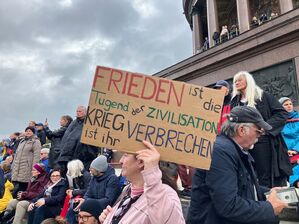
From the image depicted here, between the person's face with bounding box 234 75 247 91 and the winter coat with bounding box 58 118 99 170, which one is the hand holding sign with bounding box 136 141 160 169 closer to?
the person's face with bounding box 234 75 247 91

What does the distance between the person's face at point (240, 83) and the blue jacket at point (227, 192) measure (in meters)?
2.08

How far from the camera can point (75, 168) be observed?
6.17 m

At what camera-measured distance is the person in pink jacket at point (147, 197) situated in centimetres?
181

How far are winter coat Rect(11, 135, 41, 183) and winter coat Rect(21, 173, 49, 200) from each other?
0.66 meters

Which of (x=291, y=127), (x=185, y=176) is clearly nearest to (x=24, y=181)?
(x=185, y=176)

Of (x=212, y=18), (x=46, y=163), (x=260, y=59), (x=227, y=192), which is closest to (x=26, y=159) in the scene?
(x=46, y=163)

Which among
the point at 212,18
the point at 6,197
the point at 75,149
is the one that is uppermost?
the point at 212,18

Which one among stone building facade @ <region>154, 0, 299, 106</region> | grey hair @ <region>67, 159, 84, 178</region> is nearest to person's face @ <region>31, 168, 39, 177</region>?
grey hair @ <region>67, 159, 84, 178</region>

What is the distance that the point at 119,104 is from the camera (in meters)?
2.11

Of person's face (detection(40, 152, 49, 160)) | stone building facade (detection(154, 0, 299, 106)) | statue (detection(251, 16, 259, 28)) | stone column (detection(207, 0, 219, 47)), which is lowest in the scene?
person's face (detection(40, 152, 49, 160))

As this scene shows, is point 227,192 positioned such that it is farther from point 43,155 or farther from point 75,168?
point 43,155

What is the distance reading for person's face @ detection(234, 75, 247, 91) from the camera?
14.3ft

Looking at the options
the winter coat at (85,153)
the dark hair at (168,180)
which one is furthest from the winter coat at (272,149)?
the winter coat at (85,153)

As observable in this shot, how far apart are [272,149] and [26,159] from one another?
6.14 metres
